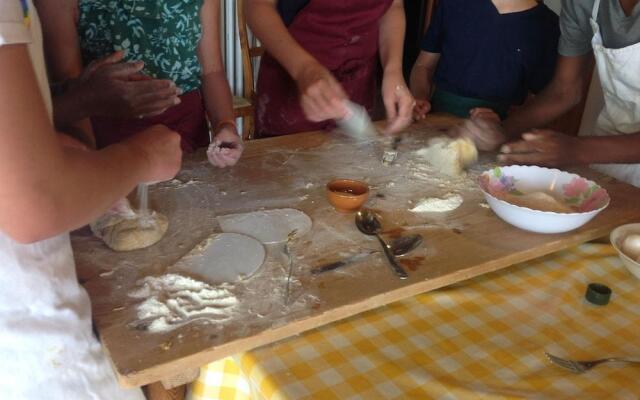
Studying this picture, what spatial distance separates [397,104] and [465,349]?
0.87 meters

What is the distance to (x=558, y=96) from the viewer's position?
1764 mm

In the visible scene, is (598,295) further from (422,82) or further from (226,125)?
(422,82)

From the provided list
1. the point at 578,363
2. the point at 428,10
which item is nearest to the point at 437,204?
the point at 578,363

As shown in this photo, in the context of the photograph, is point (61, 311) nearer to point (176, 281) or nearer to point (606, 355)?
point (176, 281)

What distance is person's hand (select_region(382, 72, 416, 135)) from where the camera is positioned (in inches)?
61.5

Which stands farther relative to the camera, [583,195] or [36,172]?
[583,195]

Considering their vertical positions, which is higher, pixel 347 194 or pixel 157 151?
pixel 157 151

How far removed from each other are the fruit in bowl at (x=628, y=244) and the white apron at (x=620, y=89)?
1.85 feet

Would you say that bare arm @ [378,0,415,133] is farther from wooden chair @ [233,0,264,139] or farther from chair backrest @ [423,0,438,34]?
chair backrest @ [423,0,438,34]

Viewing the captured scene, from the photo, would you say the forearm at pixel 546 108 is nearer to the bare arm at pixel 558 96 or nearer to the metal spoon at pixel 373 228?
the bare arm at pixel 558 96

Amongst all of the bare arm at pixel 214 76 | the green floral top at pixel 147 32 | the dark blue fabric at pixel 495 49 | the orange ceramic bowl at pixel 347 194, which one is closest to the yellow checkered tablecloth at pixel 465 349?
the orange ceramic bowl at pixel 347 194

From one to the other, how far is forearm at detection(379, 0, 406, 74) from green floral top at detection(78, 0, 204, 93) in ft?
2.11

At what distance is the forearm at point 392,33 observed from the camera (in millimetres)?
1810

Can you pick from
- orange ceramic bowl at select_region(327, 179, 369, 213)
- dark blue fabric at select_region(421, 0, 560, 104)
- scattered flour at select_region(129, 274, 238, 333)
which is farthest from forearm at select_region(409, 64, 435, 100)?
scattered flour at select_region(129, 274, 238, 333)
